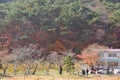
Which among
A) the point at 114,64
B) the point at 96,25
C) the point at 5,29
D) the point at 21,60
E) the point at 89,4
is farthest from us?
the point at 89,4

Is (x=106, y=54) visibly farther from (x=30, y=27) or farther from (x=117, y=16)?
(x=30, y=27)

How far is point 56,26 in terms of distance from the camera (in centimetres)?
4922

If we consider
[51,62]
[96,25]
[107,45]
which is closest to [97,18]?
[96,25]

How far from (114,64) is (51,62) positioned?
10537 millimetres

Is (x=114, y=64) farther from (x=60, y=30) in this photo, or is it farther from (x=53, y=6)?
(x=53, y=6)

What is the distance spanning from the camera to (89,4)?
5962cm

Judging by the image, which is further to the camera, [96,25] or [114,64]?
[96,25]

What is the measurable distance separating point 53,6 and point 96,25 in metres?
8.85

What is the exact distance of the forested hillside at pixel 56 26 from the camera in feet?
157

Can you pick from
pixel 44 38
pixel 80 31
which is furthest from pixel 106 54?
pixel 44 38

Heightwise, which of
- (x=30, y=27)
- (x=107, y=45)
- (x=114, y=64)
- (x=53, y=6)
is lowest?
(x=114, y=64)

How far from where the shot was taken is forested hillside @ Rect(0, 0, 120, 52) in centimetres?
4788

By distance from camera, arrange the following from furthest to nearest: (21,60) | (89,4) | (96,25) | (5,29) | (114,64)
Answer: (89,4), (96,25), (5,29), (114,64), (21,60)

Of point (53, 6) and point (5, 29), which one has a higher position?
point (53, 6)
